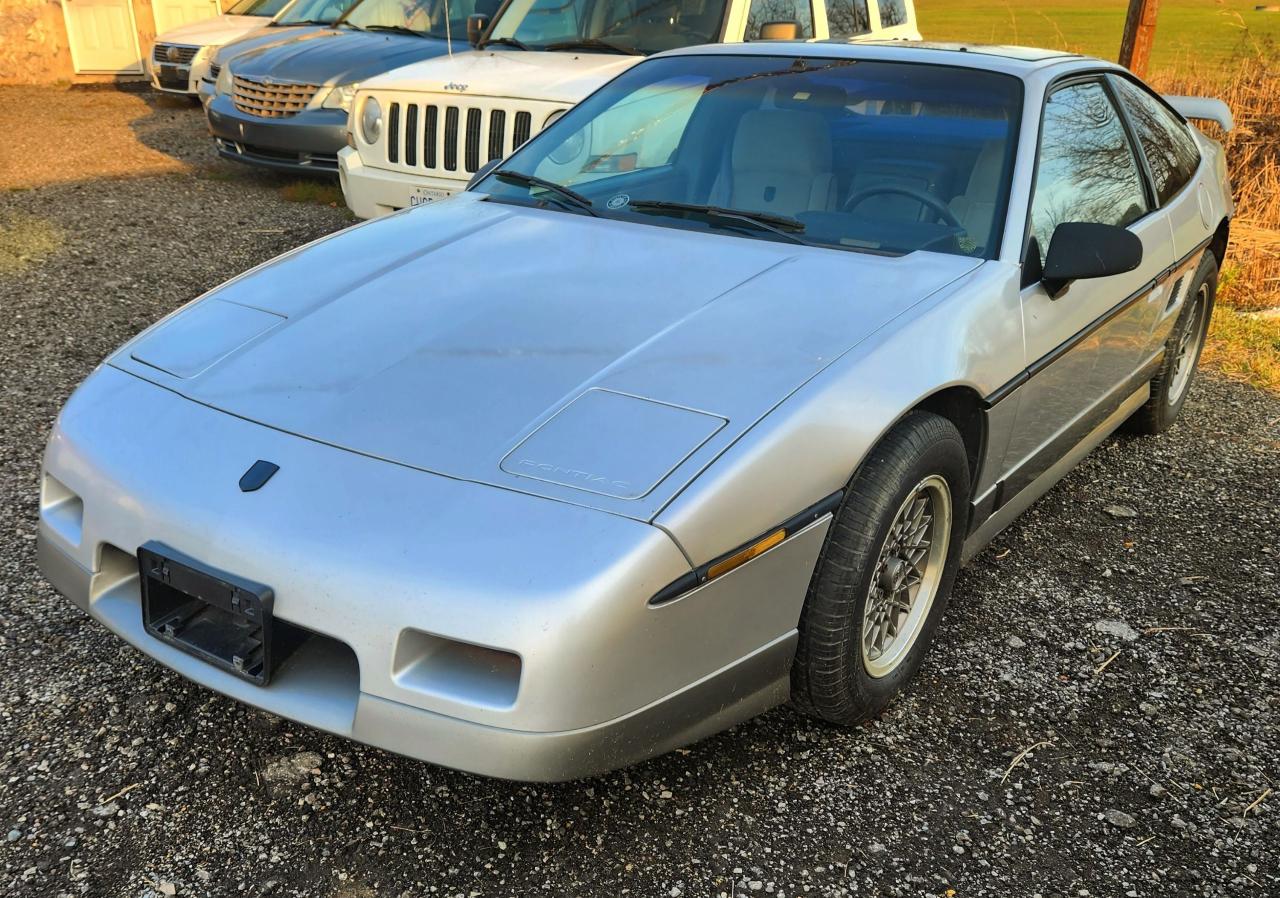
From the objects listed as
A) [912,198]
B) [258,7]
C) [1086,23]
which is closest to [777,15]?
[912,198]

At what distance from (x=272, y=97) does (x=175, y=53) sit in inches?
185

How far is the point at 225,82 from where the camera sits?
8.72 m

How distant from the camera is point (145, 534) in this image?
226 centimetres

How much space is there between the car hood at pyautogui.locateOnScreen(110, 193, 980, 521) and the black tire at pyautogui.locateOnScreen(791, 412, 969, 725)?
217 mm

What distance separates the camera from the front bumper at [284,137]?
316 inches

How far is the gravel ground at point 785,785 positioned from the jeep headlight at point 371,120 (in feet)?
11.6

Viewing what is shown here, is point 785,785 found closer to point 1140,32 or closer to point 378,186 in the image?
point 378,186

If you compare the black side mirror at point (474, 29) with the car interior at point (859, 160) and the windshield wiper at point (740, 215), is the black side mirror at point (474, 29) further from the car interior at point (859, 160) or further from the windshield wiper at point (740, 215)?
the windshield wiper at point (740, 215)

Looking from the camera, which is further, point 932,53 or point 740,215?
point 932,53

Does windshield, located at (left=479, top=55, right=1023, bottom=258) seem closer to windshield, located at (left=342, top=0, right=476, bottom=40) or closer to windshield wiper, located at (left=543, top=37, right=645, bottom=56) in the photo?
windshield wiper, located at (left=543, top=37, right=645, bottom=56)

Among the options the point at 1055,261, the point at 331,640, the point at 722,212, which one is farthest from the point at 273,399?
the point at 1055,261

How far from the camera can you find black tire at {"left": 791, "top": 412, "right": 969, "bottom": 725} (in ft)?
7.77

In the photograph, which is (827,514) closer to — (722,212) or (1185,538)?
(722,212)

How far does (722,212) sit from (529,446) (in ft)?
4.27
